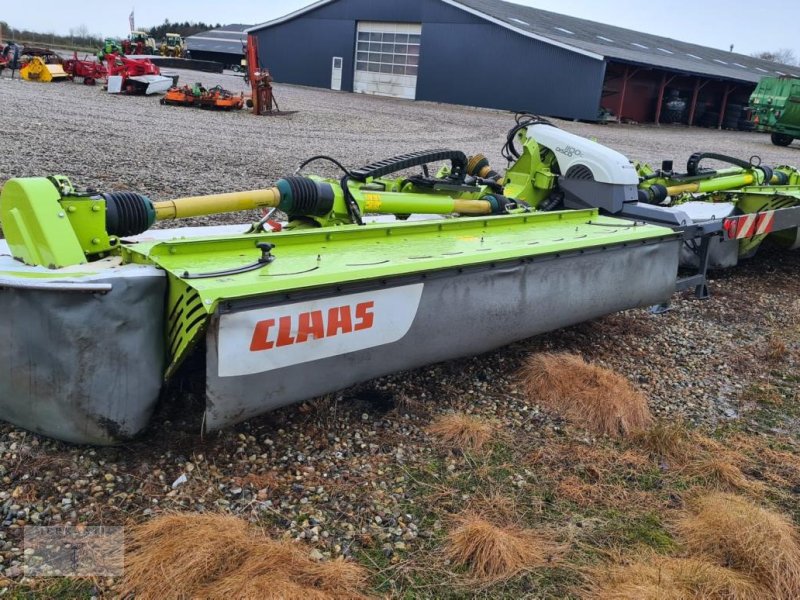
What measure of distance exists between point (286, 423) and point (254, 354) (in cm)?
58

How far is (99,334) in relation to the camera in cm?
259

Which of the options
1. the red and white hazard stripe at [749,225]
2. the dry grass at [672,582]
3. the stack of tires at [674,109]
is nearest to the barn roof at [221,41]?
the stack of tires at [674,109]

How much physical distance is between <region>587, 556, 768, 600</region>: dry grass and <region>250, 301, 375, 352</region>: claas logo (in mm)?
1286

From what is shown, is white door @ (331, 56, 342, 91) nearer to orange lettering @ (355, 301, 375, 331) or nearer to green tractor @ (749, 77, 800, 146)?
green tractor @ (749, 77, 800, 146)

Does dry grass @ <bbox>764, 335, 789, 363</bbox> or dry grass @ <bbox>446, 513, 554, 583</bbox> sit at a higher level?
dry grass @ <bbox>764, 335, 789, 363</bbox>

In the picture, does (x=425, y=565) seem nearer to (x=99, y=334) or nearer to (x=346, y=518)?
(x=346, y=518)

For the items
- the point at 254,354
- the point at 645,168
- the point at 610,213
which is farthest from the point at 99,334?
the point at 645,168

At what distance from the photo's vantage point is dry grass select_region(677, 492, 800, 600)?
95.5 inches

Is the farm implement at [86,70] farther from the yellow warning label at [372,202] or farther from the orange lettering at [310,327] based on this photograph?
the orange lettering at [310,327]

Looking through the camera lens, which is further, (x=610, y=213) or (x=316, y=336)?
(x=610, y=213)

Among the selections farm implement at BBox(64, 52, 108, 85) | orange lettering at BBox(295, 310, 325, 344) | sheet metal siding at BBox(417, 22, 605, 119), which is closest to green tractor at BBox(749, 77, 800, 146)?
sheet metal siding at BBox(417, 22, 605, 119)

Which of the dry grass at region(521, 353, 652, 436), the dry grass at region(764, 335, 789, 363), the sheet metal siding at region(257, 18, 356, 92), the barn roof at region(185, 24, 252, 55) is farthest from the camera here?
the barn roof at region(185, 24, 252, 55)

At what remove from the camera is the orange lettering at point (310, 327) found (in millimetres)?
2836

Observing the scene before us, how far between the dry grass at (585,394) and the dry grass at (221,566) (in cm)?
161
